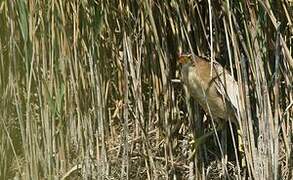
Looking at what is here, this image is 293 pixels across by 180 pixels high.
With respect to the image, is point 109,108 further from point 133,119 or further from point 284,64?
point 284,64

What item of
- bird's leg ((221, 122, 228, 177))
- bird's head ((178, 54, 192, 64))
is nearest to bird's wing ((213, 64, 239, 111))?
bird's head ((178, 54, 192, 64))

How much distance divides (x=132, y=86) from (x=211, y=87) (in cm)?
32

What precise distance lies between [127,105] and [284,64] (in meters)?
0.62

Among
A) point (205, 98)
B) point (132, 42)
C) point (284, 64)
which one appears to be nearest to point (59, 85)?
point (132, 42)

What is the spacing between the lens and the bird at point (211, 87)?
2.71 meters

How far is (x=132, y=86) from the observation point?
9.49 ft

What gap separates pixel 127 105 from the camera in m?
2.75

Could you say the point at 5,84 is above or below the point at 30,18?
below

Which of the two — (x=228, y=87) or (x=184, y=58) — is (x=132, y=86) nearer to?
(x=184, y=58)

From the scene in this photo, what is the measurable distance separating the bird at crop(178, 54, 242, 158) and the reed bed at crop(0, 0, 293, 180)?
0.21 ft

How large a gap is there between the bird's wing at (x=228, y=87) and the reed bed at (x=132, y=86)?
50mm

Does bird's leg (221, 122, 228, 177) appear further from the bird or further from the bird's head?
the bird's head

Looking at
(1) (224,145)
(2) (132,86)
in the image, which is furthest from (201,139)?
(2) (132,86)

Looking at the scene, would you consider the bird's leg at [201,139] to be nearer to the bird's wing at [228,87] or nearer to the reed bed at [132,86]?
the reed bed at [132,86]
